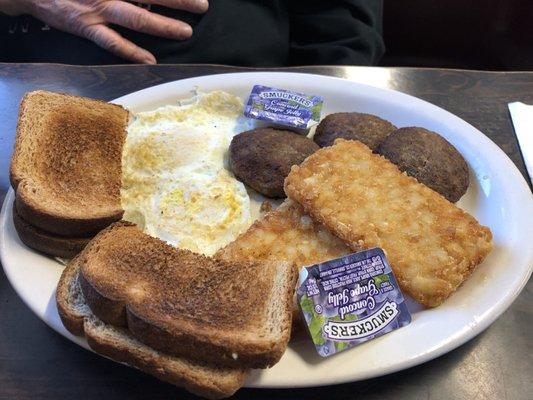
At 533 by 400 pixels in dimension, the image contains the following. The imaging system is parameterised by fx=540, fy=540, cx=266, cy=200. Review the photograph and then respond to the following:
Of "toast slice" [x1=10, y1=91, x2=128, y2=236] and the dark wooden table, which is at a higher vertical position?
"toast slice" [x1=10, y1=91, x2=128, y2=236]

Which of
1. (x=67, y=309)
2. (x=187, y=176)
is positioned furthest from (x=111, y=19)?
(x=67, y=309)

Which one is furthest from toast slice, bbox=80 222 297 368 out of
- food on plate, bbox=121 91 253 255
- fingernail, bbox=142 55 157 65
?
fingernail, bbox=142 55 157 65

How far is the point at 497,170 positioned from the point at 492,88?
0.89 metres

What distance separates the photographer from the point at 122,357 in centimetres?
152

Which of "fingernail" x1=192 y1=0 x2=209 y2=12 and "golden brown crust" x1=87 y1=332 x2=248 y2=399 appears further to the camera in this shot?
"fingernail" x1=192 y1=0 x2=209 y2=12

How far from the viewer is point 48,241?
6.09 ft

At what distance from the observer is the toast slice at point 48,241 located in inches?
73.2

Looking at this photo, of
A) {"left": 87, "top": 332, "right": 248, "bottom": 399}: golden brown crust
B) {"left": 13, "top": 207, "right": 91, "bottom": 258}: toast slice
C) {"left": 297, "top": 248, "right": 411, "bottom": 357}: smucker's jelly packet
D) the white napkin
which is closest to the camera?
{"left": 87, "top": 332, "right": 248, "bottom": 399}: golden brown crust

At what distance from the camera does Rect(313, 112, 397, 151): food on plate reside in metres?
2.35

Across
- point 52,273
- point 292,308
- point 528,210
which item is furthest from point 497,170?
point 52,273

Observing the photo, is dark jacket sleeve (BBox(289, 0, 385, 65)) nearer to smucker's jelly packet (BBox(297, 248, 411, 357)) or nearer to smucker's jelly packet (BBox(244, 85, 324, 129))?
smucker's jelly packet (BBox(244, 85, 324, 129))

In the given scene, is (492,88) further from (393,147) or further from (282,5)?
(282,5)

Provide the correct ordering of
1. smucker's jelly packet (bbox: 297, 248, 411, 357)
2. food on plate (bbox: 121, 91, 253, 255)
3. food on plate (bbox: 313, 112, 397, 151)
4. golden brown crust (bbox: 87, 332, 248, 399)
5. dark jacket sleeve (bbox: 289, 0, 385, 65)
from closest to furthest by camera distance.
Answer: golden brown crust (bbox: 87, 332, 248, 399) < smucker's jelly packet (bbox: 297, 248, 411, 357) < food on plate (bbox: 121, 91, 253, 255) < food on plate (bbox: 313, 112, 397, 151) < dark jacket sleeve (bbox: 289, 0, 385, 65)

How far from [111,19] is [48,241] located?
1.60 metres
